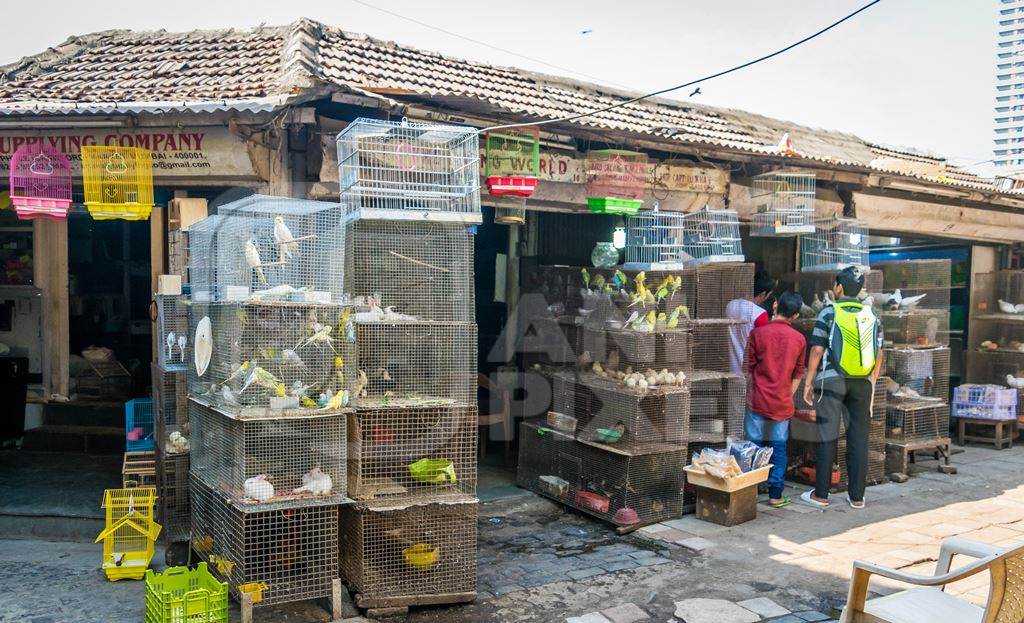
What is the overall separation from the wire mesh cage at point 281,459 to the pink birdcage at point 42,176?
9.23 feet

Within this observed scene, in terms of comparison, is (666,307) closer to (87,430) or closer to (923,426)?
(923,426)

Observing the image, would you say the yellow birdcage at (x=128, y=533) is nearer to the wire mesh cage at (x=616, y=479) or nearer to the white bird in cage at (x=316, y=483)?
the white bird in cage at (x=316, y=483)

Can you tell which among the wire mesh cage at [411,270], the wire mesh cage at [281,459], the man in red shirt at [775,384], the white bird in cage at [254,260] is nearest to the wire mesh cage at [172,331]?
the wire mesh cage at [281,459]

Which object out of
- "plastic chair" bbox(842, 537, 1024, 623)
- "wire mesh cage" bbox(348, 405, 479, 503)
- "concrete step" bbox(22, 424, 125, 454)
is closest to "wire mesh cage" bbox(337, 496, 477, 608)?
"wire mesh cage" bbox(348, 405, 479, 503)

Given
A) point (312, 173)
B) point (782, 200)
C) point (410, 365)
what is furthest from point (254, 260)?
point (782, 200)

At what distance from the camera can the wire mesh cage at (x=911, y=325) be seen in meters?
9.45

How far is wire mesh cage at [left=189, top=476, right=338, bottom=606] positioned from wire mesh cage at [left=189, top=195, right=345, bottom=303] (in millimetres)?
1478

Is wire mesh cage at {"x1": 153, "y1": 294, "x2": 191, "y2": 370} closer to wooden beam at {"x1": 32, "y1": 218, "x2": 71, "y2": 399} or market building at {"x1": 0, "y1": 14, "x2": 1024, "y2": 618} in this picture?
market building at {"x1": 0, "y1": 14, "x2": 1024, "y2": 618}

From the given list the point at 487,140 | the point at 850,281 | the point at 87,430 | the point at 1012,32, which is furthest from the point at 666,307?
the point at 1012,32

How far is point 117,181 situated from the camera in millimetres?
6668

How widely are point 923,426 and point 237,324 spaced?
8.27 m

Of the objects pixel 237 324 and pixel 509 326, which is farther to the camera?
pixel 509 326

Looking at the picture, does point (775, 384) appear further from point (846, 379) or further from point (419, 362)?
point (419, 362)

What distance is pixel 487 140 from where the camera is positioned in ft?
23.2
